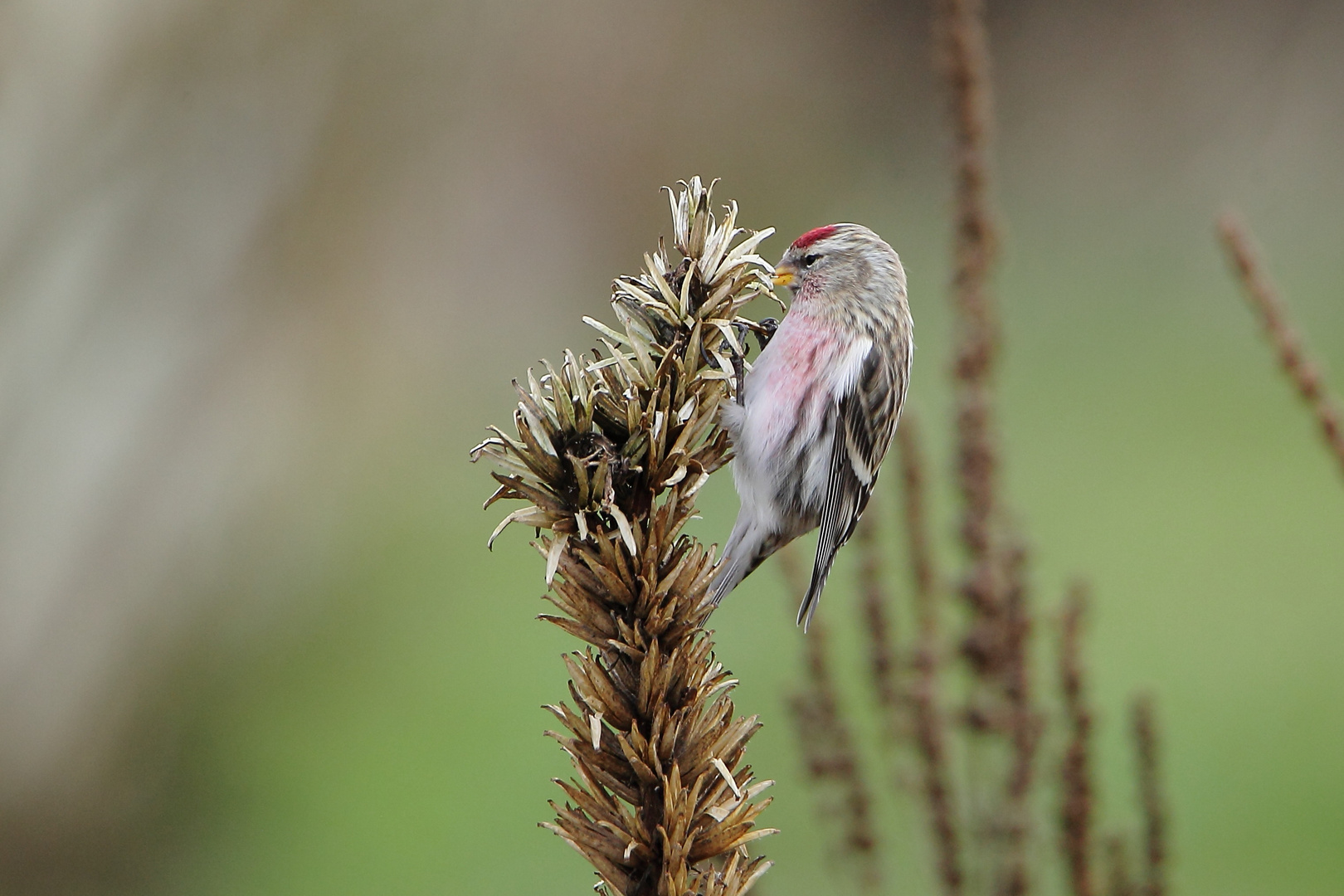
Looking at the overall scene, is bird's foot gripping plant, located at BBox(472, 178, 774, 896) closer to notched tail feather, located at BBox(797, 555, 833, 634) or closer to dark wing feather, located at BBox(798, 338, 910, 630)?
notched tail feather, located at BBox(797, 555, 833, 634)

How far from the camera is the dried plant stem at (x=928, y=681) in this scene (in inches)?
48.8

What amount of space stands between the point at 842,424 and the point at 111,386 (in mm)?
2503

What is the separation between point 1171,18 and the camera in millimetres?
6414

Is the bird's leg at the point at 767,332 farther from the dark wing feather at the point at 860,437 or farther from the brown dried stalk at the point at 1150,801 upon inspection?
the brown dried stalk at the point at 1150,801

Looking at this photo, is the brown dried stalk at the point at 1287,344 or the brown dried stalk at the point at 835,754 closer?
the brown dried stalk at the point at 1287,344

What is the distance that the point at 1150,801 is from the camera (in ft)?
3.72

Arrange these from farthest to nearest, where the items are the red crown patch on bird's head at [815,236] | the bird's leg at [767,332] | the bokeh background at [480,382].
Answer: the bokeh background at [480,382] < the red crown patch on bird's head at [815,236] < the bird's leg at [767,332]

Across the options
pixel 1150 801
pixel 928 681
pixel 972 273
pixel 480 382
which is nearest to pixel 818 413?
pixel 972 273

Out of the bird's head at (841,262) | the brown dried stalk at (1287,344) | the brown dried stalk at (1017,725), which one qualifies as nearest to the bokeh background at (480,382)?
the brown dried stalk at (1017,725)

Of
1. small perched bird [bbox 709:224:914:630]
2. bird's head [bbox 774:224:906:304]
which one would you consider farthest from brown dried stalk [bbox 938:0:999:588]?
bird's head [bbox 774:224:906:304]

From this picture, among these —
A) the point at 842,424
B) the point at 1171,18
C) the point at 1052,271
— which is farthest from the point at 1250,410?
the point at 842,424

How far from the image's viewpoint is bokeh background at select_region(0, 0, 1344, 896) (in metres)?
3.55

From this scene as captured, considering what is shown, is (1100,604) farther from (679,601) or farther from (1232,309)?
(679,601)

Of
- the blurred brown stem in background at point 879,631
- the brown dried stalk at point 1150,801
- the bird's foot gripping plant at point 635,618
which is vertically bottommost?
the bird's foot gripping plant at point 635,618
